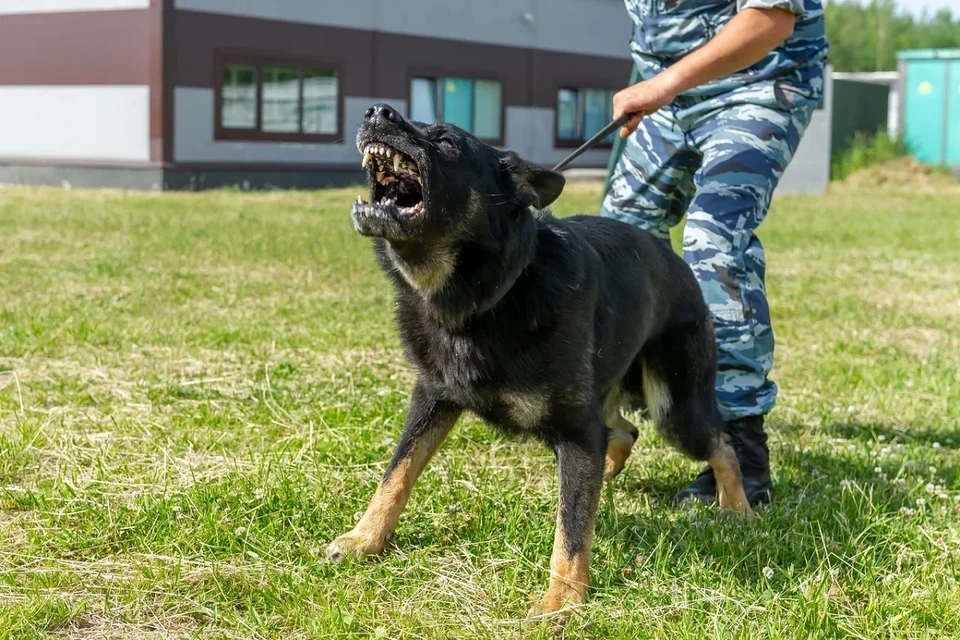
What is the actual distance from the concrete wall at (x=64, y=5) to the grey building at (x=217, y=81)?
0.03 meters

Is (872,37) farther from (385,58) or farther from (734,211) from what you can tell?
(734,211)

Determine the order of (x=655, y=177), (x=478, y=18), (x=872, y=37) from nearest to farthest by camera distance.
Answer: (x=655, y=177)
(x=478, y=18)
(x=872, y=37)

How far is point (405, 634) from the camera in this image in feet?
9.43

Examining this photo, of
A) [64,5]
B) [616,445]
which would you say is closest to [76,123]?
[64,5]

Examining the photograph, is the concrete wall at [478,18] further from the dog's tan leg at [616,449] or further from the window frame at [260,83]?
the dog's tan leg at [616,449]

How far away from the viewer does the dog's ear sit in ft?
10.7

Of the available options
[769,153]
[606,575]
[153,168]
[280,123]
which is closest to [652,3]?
[769,153]

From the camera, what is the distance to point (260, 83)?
21.4 m

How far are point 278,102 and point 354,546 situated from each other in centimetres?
1948

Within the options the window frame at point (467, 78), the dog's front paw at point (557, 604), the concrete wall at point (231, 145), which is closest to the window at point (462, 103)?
the window frame at point (467, 78)

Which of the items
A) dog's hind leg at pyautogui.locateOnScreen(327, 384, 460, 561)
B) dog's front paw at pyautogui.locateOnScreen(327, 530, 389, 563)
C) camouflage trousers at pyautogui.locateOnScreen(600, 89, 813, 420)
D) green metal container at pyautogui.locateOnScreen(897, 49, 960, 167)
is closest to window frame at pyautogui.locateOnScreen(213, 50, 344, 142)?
green metal container at pyautogui.locateOnScreen(897, 49, 960, 167)

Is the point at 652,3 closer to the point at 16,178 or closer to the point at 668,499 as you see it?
the point at 668,499

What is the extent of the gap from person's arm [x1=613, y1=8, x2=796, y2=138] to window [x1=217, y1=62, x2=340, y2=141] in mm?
18074

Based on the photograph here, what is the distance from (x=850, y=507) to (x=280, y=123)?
19429 mm
